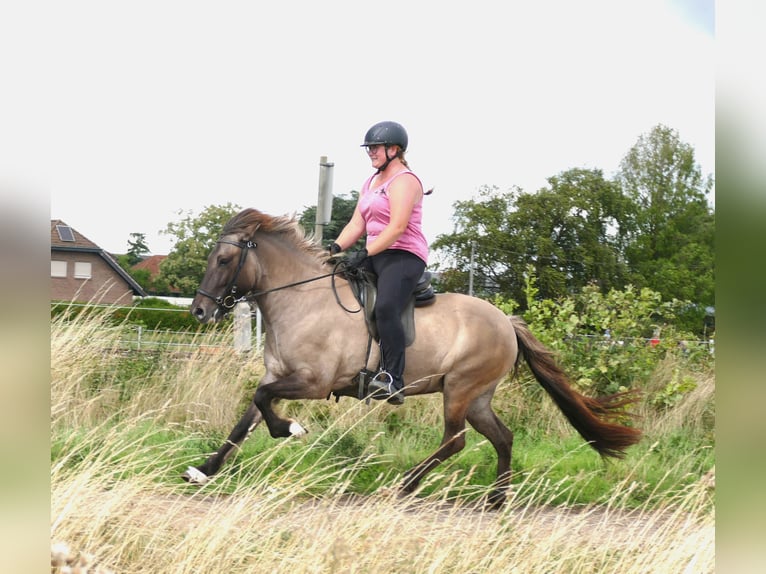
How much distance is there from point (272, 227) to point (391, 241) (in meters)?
0.97

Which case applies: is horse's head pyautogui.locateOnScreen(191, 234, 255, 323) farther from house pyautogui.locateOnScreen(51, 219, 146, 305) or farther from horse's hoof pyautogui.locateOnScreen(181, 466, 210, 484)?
house pyautogui.locateOnScreen(51, 219, 146, 305)

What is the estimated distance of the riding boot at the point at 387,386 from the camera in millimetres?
5809

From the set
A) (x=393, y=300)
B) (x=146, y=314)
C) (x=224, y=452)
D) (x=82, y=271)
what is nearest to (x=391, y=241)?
(x=393, y=300)

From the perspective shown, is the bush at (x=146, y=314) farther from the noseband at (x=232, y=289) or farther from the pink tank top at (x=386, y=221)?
the pink tank top at (x=386, y=221)

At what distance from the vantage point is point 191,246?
25000mm

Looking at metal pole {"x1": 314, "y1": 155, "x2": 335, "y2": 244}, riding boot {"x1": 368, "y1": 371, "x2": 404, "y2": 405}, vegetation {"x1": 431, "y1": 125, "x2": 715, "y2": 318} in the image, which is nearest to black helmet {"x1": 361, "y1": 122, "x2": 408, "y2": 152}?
riding boot {"x1": 368, "y1": 371, "x2": 404, "y2": 405}

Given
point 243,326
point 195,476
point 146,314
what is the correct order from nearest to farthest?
1. point 195,476
2. point 243,326
3. point 146,314

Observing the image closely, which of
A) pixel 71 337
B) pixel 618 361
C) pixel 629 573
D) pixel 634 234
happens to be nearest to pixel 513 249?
pixel 634 234

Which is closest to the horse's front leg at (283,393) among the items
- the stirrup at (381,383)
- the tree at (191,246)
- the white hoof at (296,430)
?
the white hoof at (296,430)

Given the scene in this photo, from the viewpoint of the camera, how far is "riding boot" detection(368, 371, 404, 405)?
5.81 metres

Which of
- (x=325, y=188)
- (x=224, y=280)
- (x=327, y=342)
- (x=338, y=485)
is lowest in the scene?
(x=338, y=485)

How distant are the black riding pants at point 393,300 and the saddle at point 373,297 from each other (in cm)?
9

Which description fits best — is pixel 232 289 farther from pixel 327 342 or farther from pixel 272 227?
pixel 327 342
